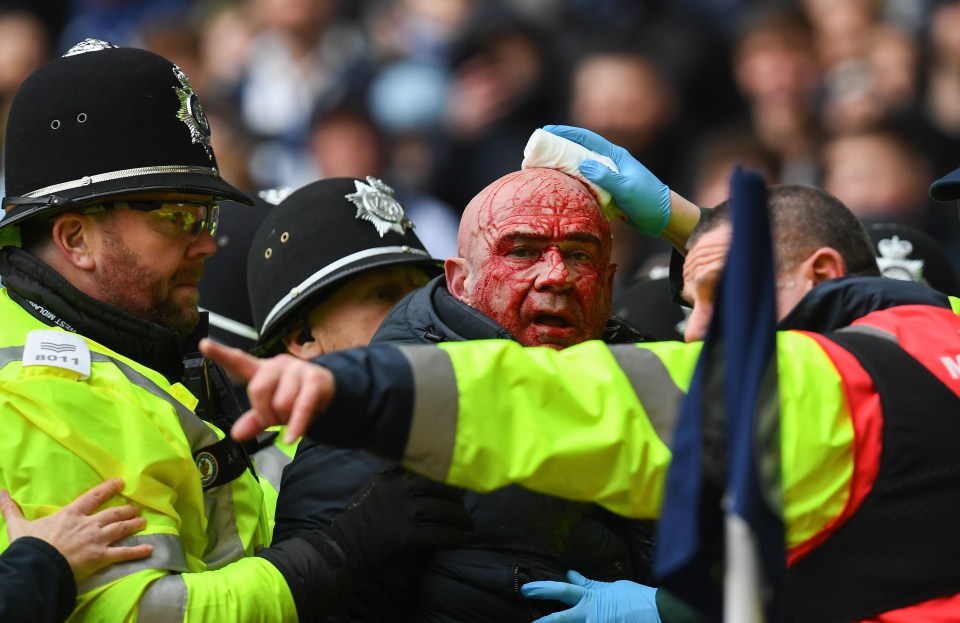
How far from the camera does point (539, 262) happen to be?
394 cm

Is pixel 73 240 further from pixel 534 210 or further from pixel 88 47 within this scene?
pixel 534 210

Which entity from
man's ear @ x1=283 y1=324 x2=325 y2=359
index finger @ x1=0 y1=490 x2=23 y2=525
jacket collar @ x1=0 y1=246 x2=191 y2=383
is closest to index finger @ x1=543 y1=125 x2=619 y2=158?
man's ear @ x1=283 y1=324 x2=325 y2=359

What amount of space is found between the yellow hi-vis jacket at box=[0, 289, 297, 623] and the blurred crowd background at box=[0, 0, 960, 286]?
15.0 ft

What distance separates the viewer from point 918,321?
117 inches

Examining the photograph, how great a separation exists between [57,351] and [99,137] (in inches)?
25.3

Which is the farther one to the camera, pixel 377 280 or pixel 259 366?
pixel 377 280

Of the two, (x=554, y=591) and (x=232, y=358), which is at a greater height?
(x=232, y=358)

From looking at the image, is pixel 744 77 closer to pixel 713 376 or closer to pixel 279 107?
pixel 279 107

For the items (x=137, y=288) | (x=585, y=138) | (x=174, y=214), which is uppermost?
(x=585, y=138)

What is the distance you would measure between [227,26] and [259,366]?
26.9 ft

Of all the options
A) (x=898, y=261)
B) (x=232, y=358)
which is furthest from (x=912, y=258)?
(x=232, y=358)

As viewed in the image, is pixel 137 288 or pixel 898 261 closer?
pixel 137 288

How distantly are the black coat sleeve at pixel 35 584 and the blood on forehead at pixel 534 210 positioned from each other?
1486mm

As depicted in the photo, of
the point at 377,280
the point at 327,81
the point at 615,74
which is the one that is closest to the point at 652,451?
the point at 377,280
